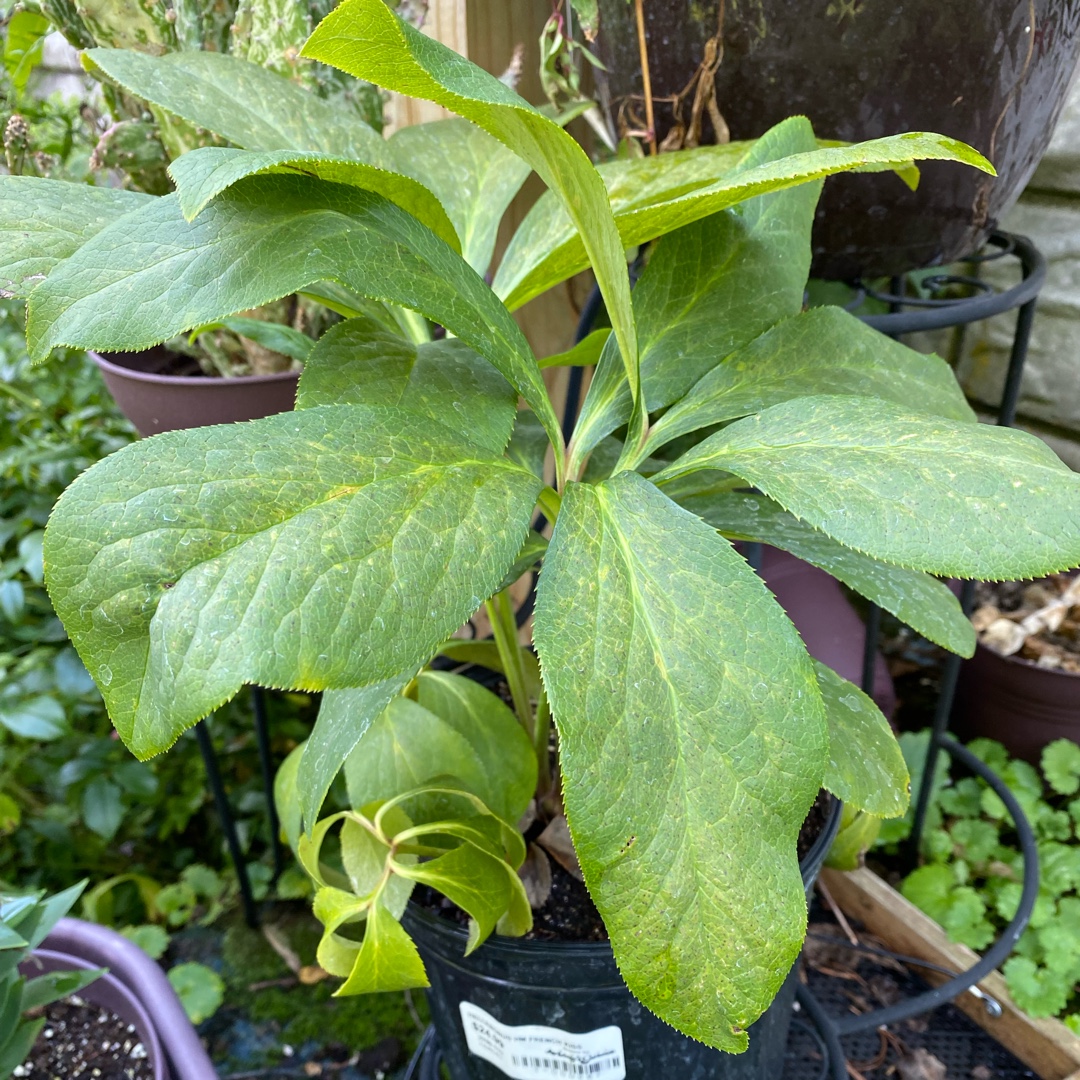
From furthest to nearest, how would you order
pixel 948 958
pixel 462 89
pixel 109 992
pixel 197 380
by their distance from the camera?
pixel 948 958 < pixel 109 992 < pixel 197 380 < pixel 462 89

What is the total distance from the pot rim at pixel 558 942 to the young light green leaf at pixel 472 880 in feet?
0.06

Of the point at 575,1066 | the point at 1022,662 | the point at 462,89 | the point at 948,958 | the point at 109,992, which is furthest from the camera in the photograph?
the point at 1022,662

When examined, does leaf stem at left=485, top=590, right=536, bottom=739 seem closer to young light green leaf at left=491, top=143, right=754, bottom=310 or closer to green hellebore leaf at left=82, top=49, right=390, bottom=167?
young light green leaf at left=491, top=143, right=754, bottom=310

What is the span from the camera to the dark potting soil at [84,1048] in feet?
2.71

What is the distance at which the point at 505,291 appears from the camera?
0.63 meters

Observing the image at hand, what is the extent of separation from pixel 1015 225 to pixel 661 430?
1063mm

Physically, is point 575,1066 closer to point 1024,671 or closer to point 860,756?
point 860,756

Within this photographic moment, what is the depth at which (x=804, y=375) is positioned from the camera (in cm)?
54

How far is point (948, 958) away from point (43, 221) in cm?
120

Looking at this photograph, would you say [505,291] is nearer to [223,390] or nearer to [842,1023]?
[223,390]

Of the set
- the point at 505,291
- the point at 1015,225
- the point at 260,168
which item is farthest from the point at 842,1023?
the point at 1015,225

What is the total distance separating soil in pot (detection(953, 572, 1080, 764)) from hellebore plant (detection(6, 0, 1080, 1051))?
80cm

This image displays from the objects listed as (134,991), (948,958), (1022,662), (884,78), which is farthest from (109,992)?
(1022,662)

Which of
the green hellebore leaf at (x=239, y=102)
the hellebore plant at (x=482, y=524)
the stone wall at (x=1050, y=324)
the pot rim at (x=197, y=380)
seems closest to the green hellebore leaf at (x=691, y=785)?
the hellebore plant at (x=482, y=524)
